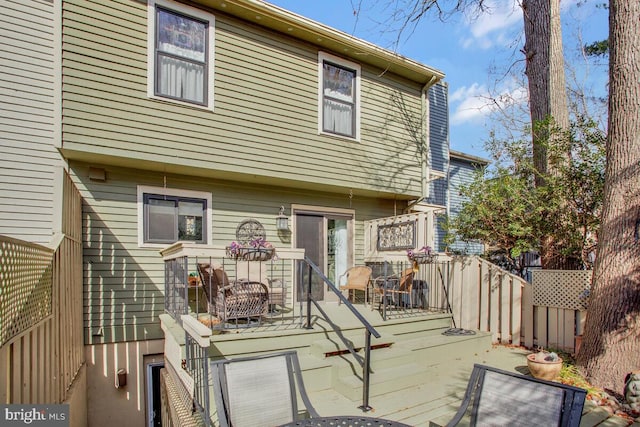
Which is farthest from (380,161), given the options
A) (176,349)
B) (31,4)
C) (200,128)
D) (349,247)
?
(31,4)

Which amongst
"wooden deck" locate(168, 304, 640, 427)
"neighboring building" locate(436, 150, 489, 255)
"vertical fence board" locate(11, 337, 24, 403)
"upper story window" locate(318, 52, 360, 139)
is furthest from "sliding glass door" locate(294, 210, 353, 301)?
"neighboring building" locate(436, 150, 489, 255)

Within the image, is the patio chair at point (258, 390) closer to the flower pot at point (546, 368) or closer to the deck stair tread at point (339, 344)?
the deck stair tread at point (339, 344)

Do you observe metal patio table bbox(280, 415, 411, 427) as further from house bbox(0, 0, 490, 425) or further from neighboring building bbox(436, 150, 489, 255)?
neighboring building bbox(436, 150, 489, 255)

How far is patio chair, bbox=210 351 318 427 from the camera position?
2535 mm

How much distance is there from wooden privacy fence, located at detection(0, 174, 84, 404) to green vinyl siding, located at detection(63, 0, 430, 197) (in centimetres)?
123

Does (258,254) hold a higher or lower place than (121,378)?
higher

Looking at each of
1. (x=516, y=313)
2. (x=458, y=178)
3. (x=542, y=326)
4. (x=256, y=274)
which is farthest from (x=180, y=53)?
(x=458, y=178)

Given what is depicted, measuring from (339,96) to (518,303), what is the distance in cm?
511

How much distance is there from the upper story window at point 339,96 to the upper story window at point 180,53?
7.34ft

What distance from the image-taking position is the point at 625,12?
15.5 ft

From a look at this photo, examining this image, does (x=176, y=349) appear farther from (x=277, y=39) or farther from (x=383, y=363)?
(x=277, y=39)

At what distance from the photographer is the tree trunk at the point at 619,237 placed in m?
4.41

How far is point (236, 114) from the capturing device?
6.53 meters
